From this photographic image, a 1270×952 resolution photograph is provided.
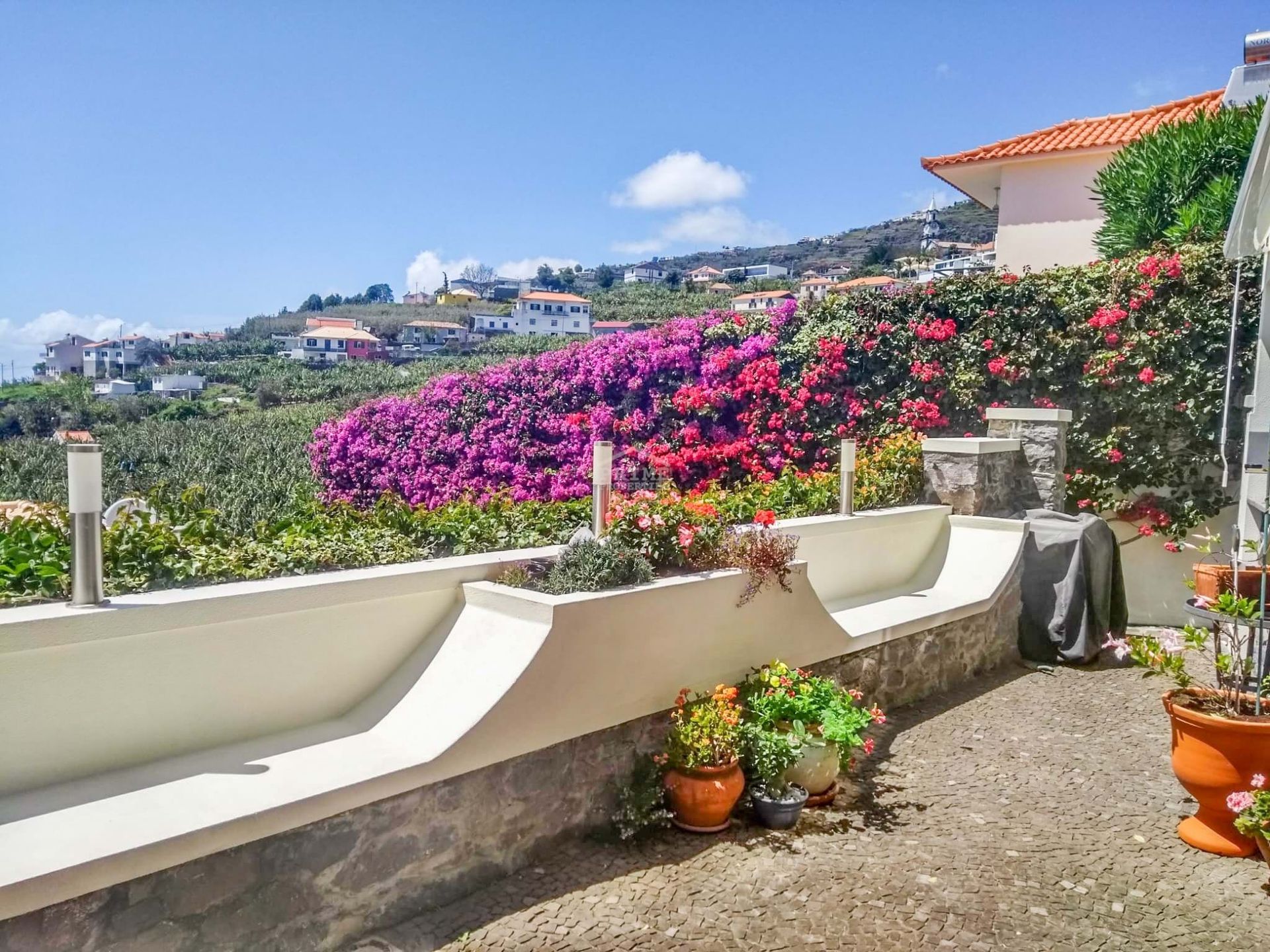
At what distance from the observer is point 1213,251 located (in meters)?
7.66

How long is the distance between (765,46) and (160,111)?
8052 millimetres

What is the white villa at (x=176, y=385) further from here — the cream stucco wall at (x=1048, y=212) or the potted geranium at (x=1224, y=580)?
the potted geranium at (x=1224, y=580)

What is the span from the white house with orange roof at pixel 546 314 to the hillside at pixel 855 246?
1529 centimetres

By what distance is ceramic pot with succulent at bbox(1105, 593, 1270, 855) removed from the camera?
351 cm

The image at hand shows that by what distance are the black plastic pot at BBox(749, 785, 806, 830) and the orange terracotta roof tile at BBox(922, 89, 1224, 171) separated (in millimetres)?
12713

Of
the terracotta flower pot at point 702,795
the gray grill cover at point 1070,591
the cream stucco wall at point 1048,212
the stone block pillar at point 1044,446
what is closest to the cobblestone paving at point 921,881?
the terracotta flower pot at point 702,795

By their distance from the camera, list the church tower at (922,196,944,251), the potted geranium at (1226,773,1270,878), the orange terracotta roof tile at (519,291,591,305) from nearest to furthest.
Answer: the potted geranium at (1226,773,1270,878) < the orange terracotta roof tile at (519,291,591,305) < the church tower at (922,196,944,251)

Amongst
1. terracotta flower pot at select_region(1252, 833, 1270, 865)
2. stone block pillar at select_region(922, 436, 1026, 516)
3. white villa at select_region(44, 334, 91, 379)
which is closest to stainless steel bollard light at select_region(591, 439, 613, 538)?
terracotta flower pot at select_region(1252, 833, 1270, 865)

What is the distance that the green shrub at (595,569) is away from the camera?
154 inches

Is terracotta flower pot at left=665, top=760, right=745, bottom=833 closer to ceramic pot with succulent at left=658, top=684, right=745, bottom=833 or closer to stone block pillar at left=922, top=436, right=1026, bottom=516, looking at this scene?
ceramic pot with succulent at left=658, top=684, right=745, bottom=833

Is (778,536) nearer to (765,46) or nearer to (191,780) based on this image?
(191,780)

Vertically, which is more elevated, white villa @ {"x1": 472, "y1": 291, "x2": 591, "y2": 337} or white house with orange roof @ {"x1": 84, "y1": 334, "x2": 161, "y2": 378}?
white villa @ {"x1": 472, "y1": 291, "x2": 591, "y2": 337}

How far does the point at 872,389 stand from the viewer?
9172 millimetres

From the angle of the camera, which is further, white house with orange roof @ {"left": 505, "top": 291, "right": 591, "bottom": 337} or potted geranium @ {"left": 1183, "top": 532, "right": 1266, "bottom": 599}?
white house with orange roof @ {"left": 505, "top": 291, "right": 591, "bottom": 337}
